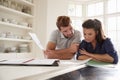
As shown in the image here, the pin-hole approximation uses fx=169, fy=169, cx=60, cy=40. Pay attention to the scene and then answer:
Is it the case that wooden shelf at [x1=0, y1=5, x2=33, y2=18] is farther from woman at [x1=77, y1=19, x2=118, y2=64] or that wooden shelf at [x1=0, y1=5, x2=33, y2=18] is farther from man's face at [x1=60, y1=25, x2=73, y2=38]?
woman at [x1=77, y1=19, x2=118, y2=64]

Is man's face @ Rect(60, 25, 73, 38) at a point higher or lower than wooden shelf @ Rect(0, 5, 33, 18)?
lower

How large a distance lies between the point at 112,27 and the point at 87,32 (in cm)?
319

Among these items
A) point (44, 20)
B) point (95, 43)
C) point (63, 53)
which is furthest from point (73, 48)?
point (44, 20)

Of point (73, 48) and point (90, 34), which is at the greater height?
point (90, 34)

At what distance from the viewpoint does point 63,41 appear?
6.54ft

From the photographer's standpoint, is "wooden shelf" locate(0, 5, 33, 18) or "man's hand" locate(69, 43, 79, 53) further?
"wooden shelf" locate(0, 5, 33, 18)

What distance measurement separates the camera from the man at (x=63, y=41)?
188 centimetres

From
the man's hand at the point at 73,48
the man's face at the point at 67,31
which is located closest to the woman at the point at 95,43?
the man's hand at the point at 73,48

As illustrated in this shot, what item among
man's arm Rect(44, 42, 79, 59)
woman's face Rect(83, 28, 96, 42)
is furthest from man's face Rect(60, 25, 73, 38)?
woman's face Rect(83, 28, 96, 42)

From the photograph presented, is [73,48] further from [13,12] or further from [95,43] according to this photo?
[13,12]

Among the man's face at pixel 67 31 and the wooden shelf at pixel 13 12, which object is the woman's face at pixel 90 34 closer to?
the man's face at pixel 67 31

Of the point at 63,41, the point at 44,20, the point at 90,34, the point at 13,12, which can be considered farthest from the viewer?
the point at 44,20

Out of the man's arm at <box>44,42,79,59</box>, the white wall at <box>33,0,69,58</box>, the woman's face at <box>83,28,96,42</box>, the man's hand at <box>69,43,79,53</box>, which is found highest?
the white wall at <box>33,0,69,58</box>

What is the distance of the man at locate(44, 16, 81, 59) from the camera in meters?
1.88
